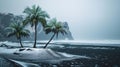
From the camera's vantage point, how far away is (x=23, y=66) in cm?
3850

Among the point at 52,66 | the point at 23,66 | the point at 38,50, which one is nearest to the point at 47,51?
the point at 38,50

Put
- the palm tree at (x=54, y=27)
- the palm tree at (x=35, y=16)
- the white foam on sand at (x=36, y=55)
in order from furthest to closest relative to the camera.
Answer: the palm tree at (x=54, y=27)
the palm tree at (x=35, y=16)
the white foam on sand at (x=36, y=55)

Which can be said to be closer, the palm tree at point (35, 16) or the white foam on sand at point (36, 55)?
the white foam on sand at point (36, 55)

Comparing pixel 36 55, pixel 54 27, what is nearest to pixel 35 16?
pixel 54 27

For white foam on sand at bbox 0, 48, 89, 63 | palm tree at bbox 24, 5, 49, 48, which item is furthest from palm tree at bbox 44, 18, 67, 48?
white foam on sand at bbox 0, 48, 89, 63

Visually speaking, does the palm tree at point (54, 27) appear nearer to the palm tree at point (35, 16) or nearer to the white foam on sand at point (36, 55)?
the palm tree at point (35, 16)

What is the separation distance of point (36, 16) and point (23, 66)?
36373mm

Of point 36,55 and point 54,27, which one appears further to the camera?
point 54,27

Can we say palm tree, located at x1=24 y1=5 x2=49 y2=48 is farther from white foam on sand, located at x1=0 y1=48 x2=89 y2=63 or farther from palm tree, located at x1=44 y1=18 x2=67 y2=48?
white foam on sand, located at x1=0 y1=48 x2=89 y2=63

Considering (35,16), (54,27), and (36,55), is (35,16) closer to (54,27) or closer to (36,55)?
(54,27)

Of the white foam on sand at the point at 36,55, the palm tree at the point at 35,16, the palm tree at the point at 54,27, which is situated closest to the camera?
the white foam on sand at the point at 36,55

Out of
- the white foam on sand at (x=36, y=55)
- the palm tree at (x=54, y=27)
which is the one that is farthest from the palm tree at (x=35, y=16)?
the white foam on sand at (x=36, y=55)

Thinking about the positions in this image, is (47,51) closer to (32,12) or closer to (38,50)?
(38,50)

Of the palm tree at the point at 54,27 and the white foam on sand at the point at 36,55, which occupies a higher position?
the palm tree at the point at 54,27
